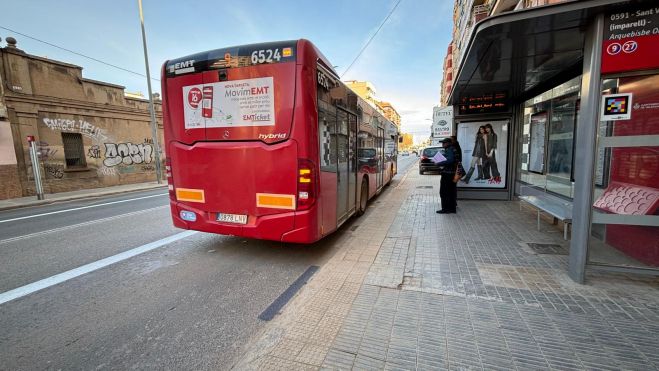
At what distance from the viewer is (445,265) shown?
13.2 ft

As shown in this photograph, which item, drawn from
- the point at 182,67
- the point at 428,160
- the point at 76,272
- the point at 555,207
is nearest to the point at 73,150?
the point at 76,272

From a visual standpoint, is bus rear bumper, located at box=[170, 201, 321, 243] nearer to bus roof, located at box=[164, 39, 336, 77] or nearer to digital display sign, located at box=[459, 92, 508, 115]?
bus roof, located at box=[164, 39, 336, 77]

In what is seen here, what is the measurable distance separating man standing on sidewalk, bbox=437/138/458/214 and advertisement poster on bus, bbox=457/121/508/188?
2.06 meters

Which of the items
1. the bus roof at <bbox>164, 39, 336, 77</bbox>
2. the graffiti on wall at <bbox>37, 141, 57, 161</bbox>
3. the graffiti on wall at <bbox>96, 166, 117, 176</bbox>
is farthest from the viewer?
the graffiti on wall at <bbox>96, 166, 117, 176</bbox>

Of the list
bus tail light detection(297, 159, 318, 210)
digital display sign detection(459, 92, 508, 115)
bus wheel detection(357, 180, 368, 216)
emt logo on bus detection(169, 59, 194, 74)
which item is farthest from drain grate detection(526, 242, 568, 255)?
emt logo on bus detection(169, 59, 194, 74)

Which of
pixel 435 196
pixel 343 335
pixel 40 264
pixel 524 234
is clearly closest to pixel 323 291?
pixel 343 335

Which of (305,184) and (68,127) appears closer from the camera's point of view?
(305,184)

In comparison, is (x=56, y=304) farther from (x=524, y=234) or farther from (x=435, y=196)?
(x=435, y=196)

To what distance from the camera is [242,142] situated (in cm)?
406

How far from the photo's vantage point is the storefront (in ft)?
9.95

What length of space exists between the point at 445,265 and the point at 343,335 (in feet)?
6.94

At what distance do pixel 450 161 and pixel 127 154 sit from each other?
1815 centimetres

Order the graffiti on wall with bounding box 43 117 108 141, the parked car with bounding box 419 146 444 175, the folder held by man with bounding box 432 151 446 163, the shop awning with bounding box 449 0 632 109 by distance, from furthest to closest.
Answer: the parked car with bounding box 419 146 444 175 < the graffiti on wall with bounding box 43 117 108 141 < the folder held by man with bounding box 432 151 446 163 < the shop awning with bounding box 449 0 632 109

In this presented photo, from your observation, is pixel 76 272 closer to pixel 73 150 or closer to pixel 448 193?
pixel 448 193
